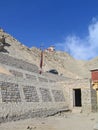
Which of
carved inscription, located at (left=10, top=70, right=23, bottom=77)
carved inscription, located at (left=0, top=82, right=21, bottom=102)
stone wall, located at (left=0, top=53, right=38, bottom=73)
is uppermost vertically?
stone wall, located at (left=0, top=53, right=38, bottom=73)

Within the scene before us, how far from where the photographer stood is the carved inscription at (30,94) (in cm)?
2221

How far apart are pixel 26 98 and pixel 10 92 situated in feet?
6.73

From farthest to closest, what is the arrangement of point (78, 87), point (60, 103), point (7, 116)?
point (78, 87), point (60, 103), point (7, 116)

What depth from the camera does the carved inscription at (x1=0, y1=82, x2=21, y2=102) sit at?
63.5ft

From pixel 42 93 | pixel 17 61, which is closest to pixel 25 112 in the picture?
pixel 42 93

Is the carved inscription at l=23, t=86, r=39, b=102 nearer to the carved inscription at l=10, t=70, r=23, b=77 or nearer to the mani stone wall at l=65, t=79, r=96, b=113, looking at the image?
the carved inscription at l=10, t=70, r=23, b=77

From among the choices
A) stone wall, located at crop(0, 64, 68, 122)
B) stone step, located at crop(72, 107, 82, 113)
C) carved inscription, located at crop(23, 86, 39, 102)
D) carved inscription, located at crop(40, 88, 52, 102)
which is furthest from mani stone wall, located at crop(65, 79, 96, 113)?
carved inscription, located at crop(23, 86, 39, 102)

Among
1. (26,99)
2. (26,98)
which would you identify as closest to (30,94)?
(26,98)

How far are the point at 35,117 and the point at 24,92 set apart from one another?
7.61 feet

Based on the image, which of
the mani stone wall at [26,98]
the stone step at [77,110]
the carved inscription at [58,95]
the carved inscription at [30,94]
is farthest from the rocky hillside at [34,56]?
the carved inscription at [30,94]

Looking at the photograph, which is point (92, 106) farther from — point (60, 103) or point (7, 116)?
point (7, 116)

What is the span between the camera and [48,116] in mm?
23625

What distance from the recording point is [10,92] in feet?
66.4

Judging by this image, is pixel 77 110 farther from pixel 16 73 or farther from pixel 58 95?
pixel 16 73
